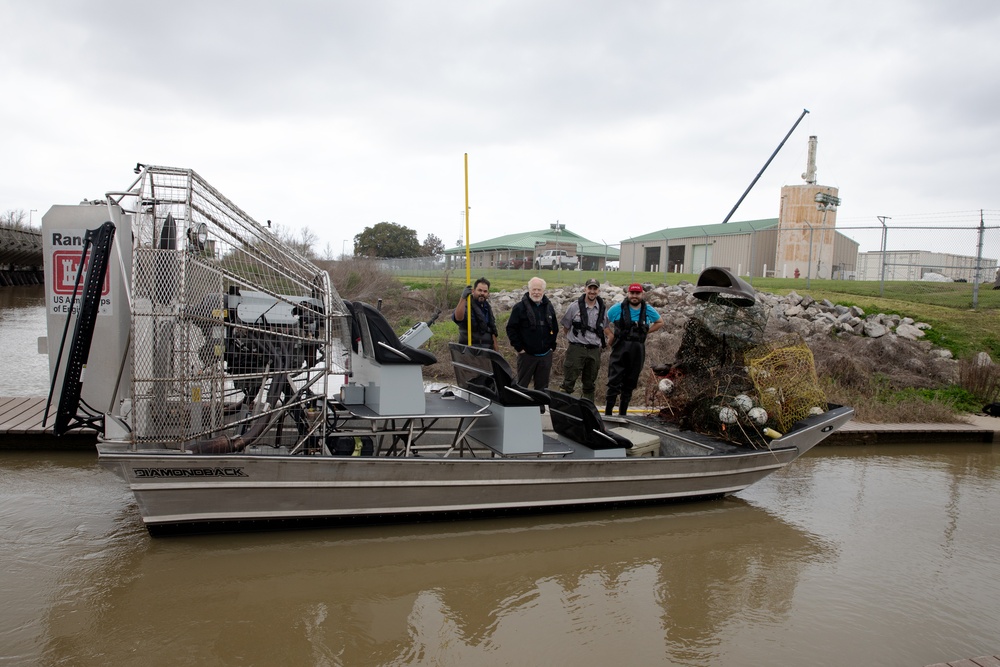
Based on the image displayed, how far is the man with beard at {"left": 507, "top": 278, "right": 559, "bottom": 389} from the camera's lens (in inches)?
321

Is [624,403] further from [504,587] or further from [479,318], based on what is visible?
[504,587]

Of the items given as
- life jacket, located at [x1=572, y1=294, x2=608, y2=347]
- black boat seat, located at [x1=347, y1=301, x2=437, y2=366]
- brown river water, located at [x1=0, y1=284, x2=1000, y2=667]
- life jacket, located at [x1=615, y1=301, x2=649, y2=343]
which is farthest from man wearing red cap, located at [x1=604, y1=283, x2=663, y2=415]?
black boat seat, located at [x1=347, y1=301, x2=437, y2=366]

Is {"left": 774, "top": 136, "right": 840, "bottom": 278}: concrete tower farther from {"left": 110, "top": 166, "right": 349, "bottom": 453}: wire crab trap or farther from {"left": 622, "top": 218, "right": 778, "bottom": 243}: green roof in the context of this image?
{"left": 110, "top": 166, "right": 349, "bottom": 453}: wire crab trap

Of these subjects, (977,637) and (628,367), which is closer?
(977,637)

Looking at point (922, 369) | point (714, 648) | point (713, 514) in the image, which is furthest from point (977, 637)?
point (922, 369)

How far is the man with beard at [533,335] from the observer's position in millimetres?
8148

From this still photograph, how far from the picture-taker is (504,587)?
16.4 feet

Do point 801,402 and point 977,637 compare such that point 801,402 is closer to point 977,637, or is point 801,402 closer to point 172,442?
point 977,637

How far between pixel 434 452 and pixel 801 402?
13.3 ft

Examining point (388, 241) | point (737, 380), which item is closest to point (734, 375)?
point (737, 380)

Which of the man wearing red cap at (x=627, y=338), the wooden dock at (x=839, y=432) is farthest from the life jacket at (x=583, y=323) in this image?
the wooden dock at (x=839, y=432)

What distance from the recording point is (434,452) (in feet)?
22.7

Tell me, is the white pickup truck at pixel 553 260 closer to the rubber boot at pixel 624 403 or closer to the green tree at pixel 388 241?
the green tree at pixel 388 241

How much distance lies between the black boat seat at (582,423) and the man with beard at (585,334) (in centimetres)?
154
